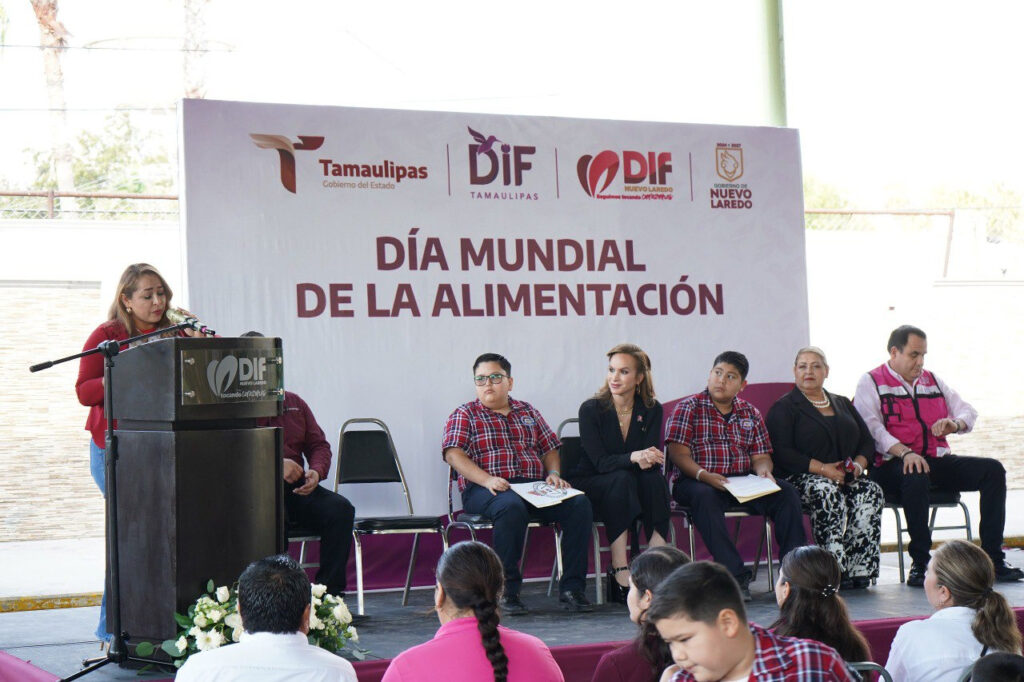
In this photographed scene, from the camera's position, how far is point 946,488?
5.58 m

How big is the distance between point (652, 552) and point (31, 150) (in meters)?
10.8

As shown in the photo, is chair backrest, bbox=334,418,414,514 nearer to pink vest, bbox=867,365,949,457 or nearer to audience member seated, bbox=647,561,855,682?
pink vest, bbox=867,365,949,457

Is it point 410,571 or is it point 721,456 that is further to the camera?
point 721,456

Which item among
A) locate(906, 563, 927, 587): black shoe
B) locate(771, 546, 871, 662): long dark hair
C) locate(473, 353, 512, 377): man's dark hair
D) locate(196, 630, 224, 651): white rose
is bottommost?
locate(906, 563, 927, 587): black shoe

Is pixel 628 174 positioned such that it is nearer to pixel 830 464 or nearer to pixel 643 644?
pixel 830 464

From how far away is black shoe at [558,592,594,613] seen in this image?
186 inches

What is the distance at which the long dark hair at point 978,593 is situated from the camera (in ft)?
8.66

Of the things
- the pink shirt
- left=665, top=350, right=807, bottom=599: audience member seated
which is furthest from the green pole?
the pink shirt

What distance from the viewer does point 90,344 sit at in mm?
3844

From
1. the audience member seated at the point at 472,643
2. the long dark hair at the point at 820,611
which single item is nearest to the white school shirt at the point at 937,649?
the long dark hair at the point at 820,611

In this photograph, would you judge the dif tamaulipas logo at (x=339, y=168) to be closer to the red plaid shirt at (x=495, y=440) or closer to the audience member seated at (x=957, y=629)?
the red plaid shirt at (x=495, y=440)

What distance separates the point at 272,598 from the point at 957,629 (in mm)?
1586

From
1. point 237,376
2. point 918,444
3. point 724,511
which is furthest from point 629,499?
point 237,376

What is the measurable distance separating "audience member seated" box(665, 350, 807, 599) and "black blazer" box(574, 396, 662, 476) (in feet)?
0.61
